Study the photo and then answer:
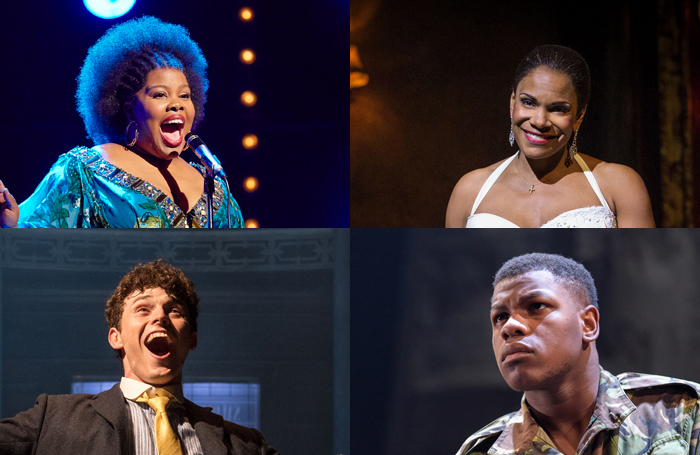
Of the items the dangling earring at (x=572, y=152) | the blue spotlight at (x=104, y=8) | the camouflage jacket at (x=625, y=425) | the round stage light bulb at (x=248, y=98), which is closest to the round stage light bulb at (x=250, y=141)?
the round stage light bulb at (x=248, y=98)

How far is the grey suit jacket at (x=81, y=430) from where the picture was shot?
2.85 metres

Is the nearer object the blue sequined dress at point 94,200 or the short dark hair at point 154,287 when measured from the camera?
the short dark hair at point 154,287

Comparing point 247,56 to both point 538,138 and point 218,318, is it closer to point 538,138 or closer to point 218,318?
point 218,318

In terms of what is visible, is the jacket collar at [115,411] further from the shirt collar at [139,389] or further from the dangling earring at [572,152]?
the dangling earring at [572,152]

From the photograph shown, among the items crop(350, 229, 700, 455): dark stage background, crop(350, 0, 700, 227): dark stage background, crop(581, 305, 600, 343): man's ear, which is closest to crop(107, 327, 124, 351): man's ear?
crop(350, 229, 700, 455): dark stage background

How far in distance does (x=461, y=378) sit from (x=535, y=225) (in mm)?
775

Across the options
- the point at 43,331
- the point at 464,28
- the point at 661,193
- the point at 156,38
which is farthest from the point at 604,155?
the point at 43,331

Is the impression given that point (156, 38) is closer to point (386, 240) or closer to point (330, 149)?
point (330, 149)

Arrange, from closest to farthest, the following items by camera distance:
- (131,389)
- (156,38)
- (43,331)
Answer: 1. (131,389)
2. (43,331)
3. (156,38)

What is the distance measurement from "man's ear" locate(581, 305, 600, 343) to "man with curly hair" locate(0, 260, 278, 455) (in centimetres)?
143

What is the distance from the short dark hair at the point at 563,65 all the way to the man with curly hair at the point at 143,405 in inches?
72.9

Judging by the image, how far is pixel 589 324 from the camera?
3359 mm

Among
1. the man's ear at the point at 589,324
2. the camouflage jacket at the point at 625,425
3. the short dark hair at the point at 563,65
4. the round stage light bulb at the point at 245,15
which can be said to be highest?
the round stage light bulb at the point at 245,15

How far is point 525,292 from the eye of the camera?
3.38m
